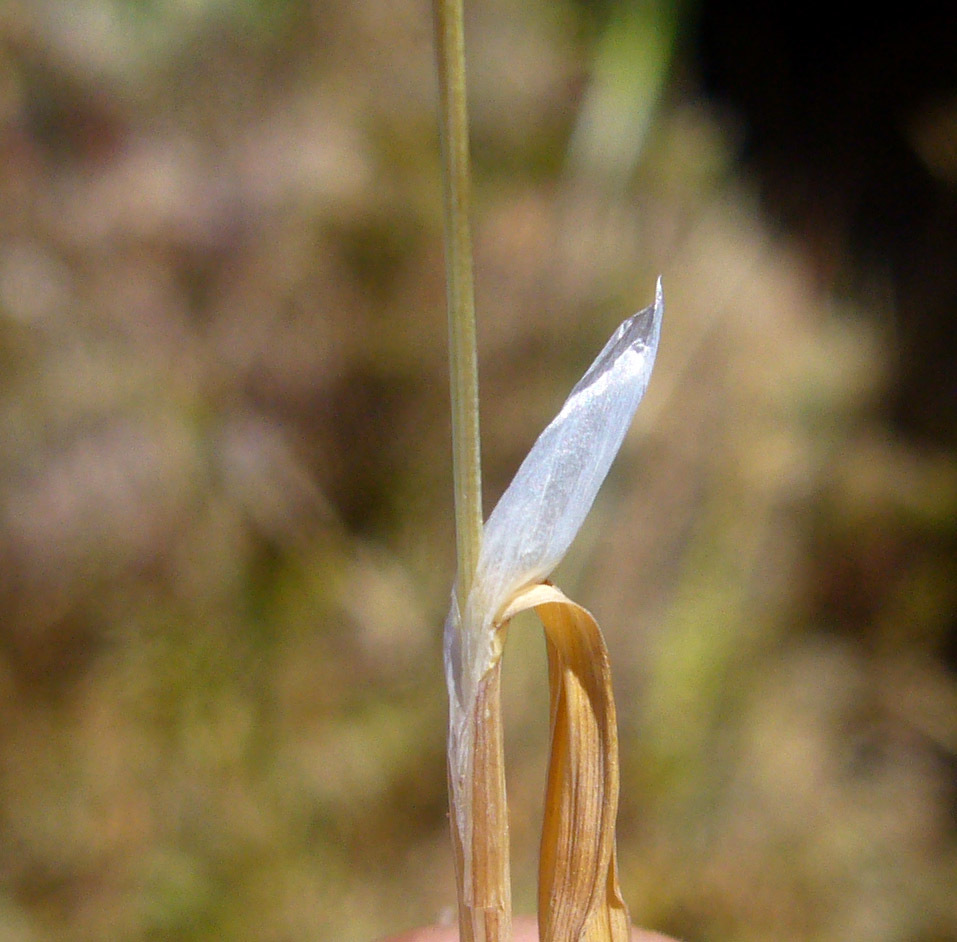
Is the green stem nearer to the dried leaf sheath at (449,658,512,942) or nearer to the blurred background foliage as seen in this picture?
the dried leaf sheath at (449,658,512,942)

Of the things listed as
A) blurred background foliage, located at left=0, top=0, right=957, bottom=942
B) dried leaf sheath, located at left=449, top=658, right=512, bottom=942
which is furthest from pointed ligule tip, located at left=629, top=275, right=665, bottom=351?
blurred background foliage, located at left=0, top=0, right=957, bottom=942

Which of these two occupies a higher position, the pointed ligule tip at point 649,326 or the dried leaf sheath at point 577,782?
the pointed ligule tip at point 649,326

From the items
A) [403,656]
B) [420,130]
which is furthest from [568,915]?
[420,130]

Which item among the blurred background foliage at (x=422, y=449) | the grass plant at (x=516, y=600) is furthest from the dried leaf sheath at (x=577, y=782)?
the blurred background foliage at (x=422, y=449)

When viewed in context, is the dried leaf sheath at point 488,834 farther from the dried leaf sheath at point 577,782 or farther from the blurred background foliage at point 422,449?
the blurred background foliage at point 422,449

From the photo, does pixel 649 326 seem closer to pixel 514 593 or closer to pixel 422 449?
pixel 514 593

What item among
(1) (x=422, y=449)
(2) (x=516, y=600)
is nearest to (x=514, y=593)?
(2) (x=516, y=600)

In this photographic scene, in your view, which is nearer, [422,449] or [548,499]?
[548,499]
